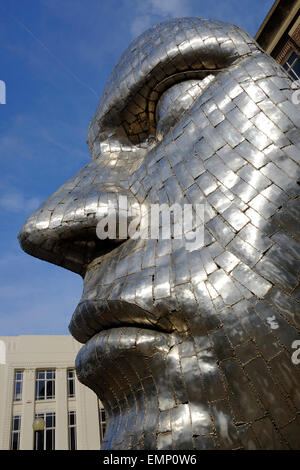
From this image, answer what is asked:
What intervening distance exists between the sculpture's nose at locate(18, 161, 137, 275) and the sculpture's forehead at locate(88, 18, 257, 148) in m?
0.50

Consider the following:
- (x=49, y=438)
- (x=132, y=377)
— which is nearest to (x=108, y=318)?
(x=132, y=377)

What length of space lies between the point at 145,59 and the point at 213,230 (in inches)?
42.6

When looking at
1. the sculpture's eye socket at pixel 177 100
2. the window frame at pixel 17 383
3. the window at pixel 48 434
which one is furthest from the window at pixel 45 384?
the sculpture's eye socket at pixel 177 100

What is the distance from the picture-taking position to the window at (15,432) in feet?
52.4

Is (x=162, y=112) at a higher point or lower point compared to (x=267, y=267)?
higher

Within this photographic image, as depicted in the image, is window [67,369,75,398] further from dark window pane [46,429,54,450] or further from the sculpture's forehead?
the sculpture's forehead

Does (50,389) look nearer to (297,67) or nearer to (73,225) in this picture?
(297,67)

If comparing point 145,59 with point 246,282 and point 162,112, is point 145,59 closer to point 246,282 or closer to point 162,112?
point 162,112

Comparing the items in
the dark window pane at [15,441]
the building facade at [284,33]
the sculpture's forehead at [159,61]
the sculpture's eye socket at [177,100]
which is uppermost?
the building facade at [284,33]

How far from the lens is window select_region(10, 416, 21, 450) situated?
16.0 metres

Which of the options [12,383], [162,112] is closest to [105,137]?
[162,112]

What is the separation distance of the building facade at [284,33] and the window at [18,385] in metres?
16.0

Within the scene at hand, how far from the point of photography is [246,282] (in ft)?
4.12

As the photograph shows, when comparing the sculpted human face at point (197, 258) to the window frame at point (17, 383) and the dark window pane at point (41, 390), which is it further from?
the dark window pane at point (41, 390)
